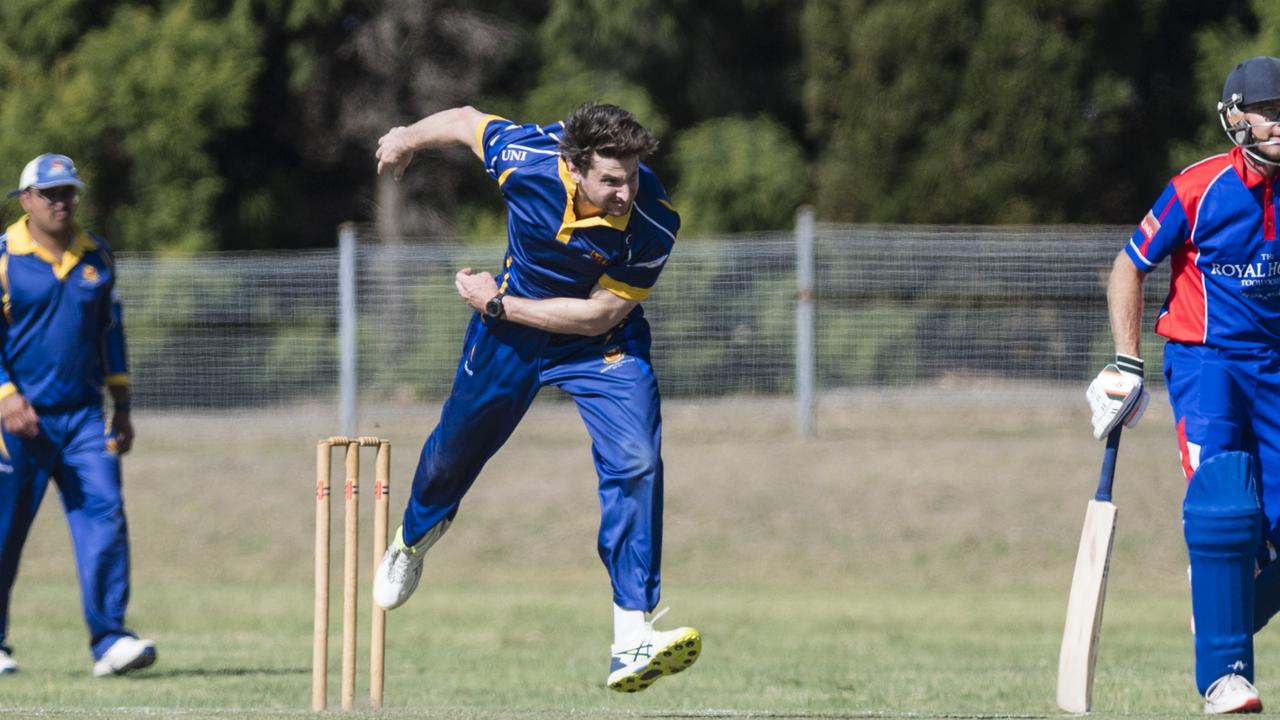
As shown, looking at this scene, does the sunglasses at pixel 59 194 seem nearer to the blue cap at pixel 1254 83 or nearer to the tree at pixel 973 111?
the blue cap at pixel 1254 83

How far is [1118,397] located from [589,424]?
162 centimetres

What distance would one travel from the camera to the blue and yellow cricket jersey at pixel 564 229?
232 inches

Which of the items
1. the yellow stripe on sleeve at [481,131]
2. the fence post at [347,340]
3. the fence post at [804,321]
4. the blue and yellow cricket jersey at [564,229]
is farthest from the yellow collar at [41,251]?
the fence post at [804,321]

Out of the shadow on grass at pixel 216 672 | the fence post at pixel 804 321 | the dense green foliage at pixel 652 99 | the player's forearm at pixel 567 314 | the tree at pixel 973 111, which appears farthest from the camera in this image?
the dense green foliage at pixel 652 99

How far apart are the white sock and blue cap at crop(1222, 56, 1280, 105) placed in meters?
2.33

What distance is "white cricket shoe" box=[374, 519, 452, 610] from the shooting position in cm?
650

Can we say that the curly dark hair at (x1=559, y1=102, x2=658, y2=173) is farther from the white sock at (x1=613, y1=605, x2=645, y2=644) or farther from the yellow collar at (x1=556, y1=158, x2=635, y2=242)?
the white sock at (x1=613, y1=605, x2=645, y2=644)

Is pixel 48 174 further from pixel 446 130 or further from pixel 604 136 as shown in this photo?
pixel 604 136

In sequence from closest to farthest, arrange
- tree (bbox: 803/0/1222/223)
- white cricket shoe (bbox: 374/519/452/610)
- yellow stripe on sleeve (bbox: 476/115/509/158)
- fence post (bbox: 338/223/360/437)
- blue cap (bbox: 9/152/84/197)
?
1. yellow stripe on sleeve (bbox: 476/115/509/158)
2. white cricket shoe (bbox: 374/519/452/610)
3. blue cap (bbox: 9/152/84/197)
4. fence post (bbox: 338/223/360/437)
5. tree (bbox: 803/0/1222/223)

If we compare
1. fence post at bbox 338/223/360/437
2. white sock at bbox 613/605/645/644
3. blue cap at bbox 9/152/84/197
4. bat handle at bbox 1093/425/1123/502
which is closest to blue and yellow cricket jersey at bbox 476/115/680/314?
white sock at bbox 613/605/645/644

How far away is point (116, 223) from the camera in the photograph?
1973cm

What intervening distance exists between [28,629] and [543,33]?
1280cm

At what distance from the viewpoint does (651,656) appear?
18.5 ft

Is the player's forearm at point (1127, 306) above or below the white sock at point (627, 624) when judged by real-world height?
above
